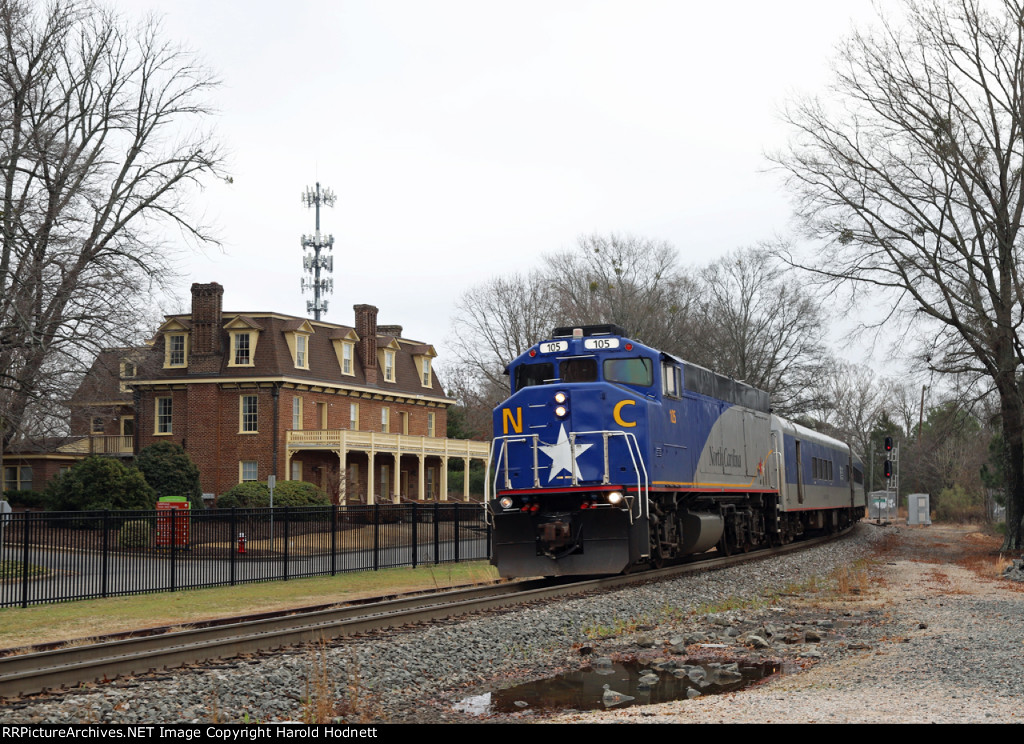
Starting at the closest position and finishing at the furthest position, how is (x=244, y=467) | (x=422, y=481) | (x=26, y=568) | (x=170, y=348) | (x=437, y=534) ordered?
1. (x=26, y=568)
2. (x=437, y=534)
3. (x=244, y=467)
4. (x=170, y=348)
5. (x=422, y=481)

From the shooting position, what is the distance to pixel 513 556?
17.5m

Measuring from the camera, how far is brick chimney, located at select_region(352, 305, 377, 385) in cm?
5534

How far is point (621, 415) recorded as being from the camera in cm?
1703

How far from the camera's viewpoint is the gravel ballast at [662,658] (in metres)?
8.18

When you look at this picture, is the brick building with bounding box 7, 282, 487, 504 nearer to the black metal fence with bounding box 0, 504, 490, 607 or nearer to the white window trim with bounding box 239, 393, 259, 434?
the white window trim with bounding box 239, 393, 259, 434

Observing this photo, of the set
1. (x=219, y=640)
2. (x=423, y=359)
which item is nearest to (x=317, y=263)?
(x=423, y=359)

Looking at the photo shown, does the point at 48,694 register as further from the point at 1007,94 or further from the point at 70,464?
the point at 70,464

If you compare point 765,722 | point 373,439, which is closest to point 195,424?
point 373,439

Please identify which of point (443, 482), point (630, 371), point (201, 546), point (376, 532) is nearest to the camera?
point (630, 371)

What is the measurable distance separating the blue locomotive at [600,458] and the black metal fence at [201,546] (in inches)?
209

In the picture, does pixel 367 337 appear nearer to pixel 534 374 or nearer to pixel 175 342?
pixel 175 342

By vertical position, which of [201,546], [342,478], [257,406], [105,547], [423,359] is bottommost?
[201,546]

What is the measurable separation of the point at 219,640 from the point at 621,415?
8.10 metres

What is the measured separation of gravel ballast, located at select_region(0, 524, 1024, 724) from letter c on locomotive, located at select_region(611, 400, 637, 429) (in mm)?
2782
